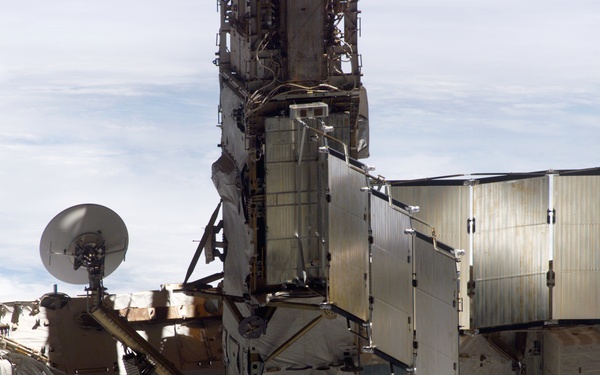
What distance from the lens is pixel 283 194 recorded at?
35.7 m

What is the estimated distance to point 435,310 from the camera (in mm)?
31328

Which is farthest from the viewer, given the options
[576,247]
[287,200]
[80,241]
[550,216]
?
[80,241]

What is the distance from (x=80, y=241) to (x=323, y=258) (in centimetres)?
709

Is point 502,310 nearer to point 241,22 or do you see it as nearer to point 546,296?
point 546,296

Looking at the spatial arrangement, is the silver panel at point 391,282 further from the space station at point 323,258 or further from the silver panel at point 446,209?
the silver panel at point 446,209

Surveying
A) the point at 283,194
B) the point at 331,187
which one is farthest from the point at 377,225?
the point at 283,194

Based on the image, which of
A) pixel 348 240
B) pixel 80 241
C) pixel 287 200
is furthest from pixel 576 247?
pixel 80 241

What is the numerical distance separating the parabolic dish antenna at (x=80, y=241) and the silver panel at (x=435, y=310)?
10334mm

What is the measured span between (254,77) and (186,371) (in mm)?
8909

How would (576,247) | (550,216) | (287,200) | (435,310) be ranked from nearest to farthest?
(435,310) → (550,216) → (576,247) → (287,200)

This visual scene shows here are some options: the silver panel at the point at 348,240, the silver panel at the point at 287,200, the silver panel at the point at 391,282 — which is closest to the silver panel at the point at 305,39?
the silver panel at the point at 287,200

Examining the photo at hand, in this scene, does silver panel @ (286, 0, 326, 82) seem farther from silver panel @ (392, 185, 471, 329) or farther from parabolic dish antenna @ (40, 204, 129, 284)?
parabolic dish antenna @ (40, 204, 129, 284)

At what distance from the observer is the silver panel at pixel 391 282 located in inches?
1239

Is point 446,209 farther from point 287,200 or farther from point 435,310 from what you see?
point 287,200
